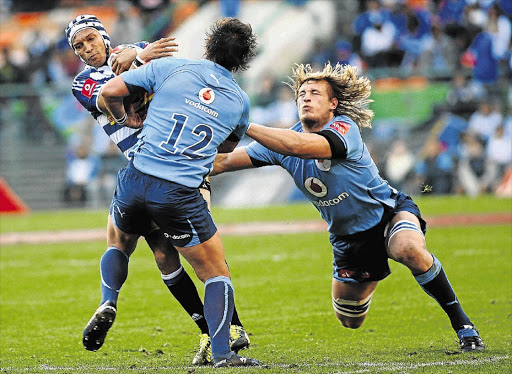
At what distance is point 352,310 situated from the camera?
23.9 feet

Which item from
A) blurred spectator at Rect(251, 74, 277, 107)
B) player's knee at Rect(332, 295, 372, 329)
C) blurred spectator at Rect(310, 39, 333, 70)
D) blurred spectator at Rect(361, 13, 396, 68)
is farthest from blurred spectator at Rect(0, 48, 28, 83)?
player's knee at Rect(332, 295, 372, 329)

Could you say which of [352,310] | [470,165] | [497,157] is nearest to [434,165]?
[470,165]

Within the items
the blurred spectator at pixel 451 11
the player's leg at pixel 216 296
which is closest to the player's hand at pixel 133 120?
the player's leg at pixel 216 296

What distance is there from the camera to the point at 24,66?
2462 cm

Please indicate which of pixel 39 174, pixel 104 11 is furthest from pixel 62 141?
pixel 104 11

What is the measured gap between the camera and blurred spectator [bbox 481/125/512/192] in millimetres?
19406

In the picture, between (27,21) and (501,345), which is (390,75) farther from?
(501,345)

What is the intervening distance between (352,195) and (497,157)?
538 inches

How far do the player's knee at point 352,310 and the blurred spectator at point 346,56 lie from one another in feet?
47.0

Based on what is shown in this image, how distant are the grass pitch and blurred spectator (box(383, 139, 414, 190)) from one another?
5.24 m

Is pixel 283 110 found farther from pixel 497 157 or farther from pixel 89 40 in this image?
pixel 89 40

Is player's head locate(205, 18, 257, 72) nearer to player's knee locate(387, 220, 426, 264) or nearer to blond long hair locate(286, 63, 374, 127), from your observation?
blond long hair locate(286, 63, 374, 127)

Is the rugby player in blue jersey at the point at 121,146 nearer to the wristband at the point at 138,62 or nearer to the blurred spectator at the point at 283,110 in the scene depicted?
the wristband at the point at 138,62

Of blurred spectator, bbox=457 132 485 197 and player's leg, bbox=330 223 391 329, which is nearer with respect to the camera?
player's leg, bbox=330 223 391 329
